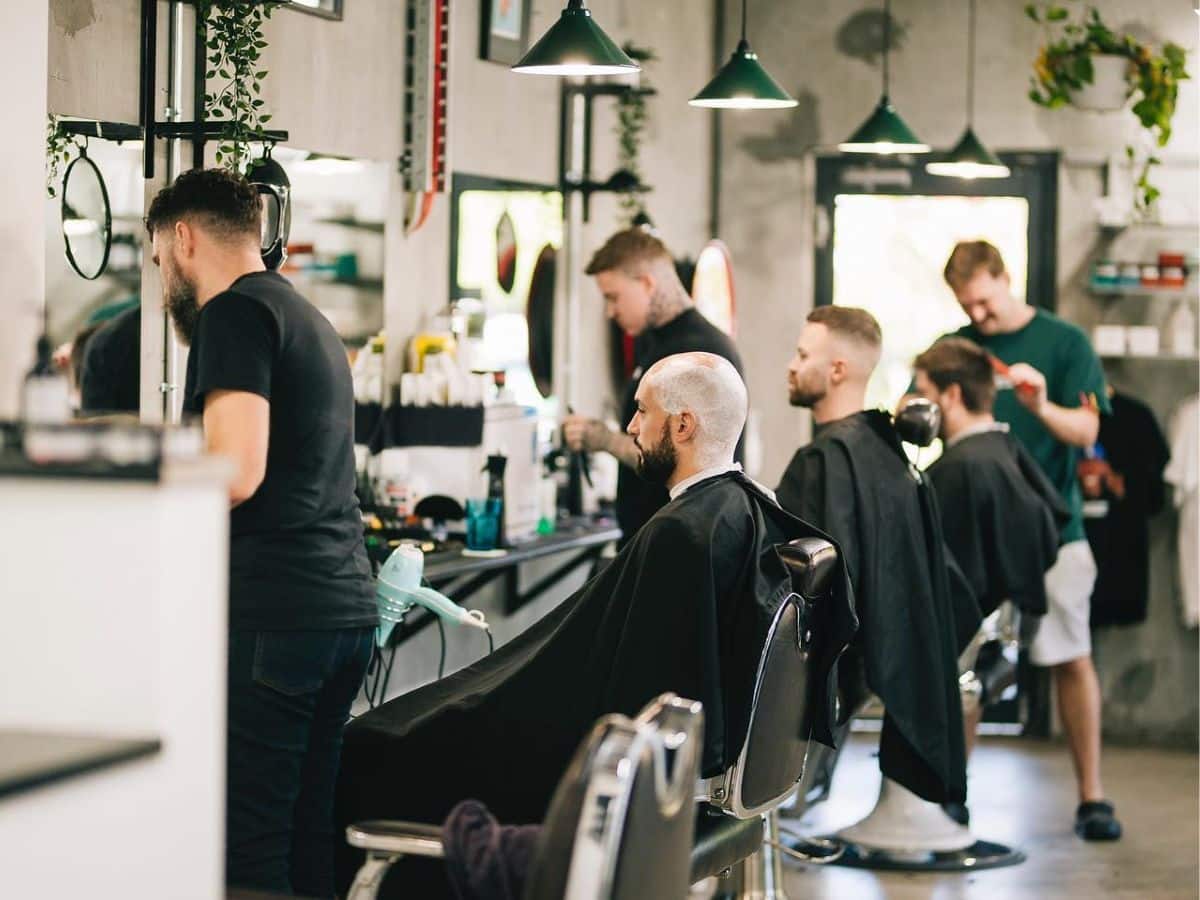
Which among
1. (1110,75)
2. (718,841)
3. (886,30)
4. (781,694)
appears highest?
(886,30)

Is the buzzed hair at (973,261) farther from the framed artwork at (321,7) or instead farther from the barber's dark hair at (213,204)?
the barber's dark hair at (213,204)

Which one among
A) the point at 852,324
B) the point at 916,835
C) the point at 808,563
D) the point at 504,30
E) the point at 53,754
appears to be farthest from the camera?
the point at 504,30

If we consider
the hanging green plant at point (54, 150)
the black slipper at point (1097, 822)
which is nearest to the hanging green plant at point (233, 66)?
the hanging green plant at point (54, 150)

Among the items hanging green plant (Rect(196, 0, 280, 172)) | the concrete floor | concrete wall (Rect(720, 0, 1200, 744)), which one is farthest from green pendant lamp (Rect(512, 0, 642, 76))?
concrete wall (Rect(720, 0, 1200, 744))

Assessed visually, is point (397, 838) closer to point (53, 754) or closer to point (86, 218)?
point (53, 754)

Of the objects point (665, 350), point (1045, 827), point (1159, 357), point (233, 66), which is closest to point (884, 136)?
point (1159, 357)

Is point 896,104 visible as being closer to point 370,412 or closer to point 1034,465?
point 1034,465

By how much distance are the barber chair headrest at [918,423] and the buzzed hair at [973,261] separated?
114cm

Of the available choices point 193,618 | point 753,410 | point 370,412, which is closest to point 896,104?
point 753,410

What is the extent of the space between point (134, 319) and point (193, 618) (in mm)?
1775

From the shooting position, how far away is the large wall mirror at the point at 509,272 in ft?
16.0

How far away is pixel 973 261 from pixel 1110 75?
1.45m

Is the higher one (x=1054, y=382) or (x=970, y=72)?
(x=970, y=72)

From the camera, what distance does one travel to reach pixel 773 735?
3059mm
